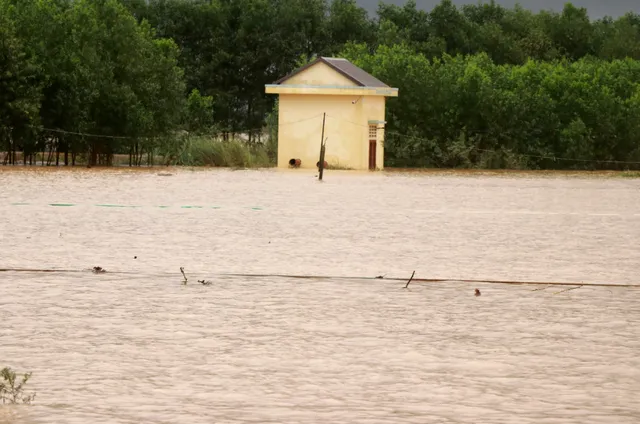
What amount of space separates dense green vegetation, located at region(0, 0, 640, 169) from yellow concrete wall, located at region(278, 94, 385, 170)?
2.00m

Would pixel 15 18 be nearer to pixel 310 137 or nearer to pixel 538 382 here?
pixel 310 137

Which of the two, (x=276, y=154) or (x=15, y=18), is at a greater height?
(x=15, y=18)

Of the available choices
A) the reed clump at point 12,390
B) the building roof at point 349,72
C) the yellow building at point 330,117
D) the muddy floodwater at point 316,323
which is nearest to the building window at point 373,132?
the yellow building at point 330,117

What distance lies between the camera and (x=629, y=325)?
9.89 metres

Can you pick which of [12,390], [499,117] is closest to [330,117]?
[499,117]

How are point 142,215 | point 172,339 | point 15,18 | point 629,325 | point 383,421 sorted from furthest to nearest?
point 15,18 < point 142,215 < point 629,325 < point 172,339 < point 383,421

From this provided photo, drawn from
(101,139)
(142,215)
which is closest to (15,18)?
(101,139)

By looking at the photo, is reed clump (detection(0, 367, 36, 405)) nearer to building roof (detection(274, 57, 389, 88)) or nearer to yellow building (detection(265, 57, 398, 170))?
yellow building (detection(265, 57, 398, 170))

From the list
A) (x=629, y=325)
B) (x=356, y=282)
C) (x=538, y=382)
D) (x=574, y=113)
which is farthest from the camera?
(x=574, y=113)

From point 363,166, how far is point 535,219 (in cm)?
3951

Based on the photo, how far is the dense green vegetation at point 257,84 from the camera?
5838 cm

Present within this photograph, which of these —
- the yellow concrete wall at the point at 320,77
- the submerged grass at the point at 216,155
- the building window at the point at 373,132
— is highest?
the yellow concrete wall at the point at 320,77

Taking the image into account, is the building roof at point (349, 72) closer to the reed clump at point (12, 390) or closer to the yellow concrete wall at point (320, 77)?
the yellow concrete wall at point (320, 77)

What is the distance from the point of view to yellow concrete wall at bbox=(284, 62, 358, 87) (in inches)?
2512
